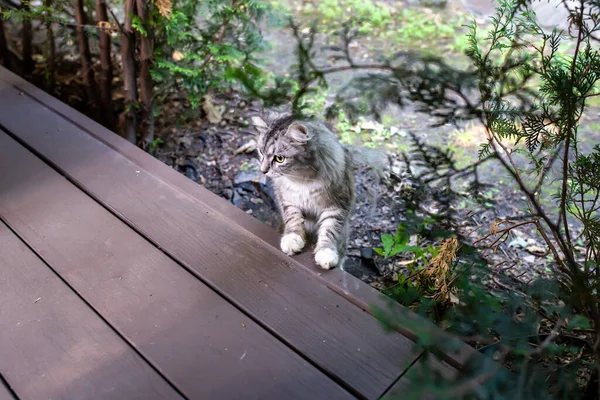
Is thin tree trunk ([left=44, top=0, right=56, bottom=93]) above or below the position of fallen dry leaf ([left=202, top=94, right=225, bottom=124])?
above

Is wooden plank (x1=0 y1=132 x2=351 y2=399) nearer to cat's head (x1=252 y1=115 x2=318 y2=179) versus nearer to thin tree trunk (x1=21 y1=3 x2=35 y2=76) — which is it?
cat's head (x1=252 y1=115 x2=318 y2=179)

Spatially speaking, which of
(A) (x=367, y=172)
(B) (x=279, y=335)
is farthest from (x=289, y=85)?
(A) (x=367, y=172)

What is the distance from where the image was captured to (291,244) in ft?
6.48

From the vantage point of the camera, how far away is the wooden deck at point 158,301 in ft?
4.97

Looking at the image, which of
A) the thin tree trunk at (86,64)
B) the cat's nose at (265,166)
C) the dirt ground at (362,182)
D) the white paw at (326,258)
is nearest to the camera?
the white paw at (326,258)

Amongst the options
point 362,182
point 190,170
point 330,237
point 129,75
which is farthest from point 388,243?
point 129,75

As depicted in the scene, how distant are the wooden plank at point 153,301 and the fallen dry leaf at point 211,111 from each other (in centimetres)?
162

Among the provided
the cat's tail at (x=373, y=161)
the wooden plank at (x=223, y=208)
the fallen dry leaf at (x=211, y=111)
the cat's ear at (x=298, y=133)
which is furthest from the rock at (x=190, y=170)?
the cat's ear at (x=298, y=133)

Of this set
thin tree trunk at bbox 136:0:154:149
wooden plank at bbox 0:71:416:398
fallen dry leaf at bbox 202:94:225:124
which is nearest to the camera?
wooden plank at bbox 0:71:416:398

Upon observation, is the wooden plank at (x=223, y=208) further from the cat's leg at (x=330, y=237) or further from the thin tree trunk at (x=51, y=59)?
→ the thin tree trunk at (x=51, y=59)

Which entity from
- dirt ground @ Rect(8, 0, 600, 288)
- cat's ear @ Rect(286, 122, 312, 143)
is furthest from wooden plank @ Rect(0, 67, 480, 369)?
A: dirt ground @ Rect(8, 0, 600, 288)

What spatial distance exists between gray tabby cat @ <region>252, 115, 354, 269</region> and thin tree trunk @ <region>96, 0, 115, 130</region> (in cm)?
135

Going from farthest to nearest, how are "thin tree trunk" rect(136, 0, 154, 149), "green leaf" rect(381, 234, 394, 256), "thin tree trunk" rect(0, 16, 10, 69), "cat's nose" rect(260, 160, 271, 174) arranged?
Answer: "thin tree trunk" rect(0, 16, 10, 69) → "thin tree trunk" rect(136, 0, 154, 149) → "green leaf" rect(381, 234, 394, 256) → "cat's nose" rect(260, 160, 271, 174)

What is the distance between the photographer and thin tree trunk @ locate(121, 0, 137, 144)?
109 inches
